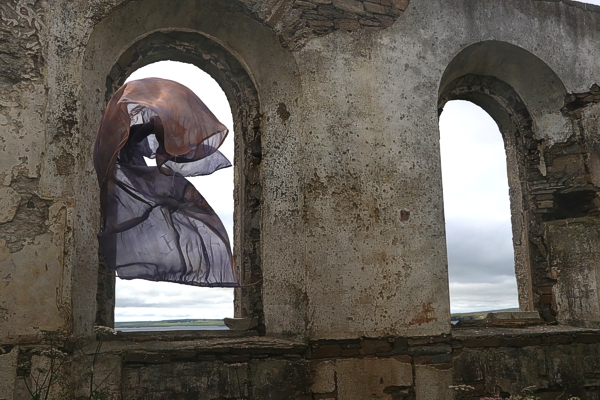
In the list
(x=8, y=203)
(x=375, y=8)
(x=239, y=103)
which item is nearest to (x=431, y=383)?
(x=239, y=103)

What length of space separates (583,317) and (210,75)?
166 inches

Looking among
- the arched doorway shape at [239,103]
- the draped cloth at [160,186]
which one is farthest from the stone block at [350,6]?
the draped cloth at [160,186]

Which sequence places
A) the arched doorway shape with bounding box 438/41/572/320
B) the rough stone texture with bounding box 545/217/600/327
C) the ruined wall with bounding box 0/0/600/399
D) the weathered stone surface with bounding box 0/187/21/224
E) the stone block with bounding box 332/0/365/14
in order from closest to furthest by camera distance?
1. the weathered stone surface with bounding box 0/187/21/224
2. the ruined wall with bounding box 0/0/600/399
3. the stone block with bounding box 332/0/365/14
4. the rough stone texture with bounding box 545/217/600/327
5. the arched doorway shape with bounding box 438/41/572/320

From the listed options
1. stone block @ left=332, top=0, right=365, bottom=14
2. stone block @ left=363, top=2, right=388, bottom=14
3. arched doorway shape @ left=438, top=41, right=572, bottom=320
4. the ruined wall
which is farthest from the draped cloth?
arched doorway shape @ left=438, top=41, right=572, bottom=320

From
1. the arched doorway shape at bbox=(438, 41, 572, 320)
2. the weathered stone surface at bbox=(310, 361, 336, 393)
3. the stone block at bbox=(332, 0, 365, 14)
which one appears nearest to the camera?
the weathered stone surface at bbox=(310, 361, 336, 393)

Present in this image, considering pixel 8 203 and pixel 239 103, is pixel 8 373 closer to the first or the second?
pixel 8 203

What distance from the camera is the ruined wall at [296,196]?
4.21m

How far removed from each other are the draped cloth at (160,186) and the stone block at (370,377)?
44.3 inches

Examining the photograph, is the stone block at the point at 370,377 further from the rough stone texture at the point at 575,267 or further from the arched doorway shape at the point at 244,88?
the rough stone texture at the point at 575,267

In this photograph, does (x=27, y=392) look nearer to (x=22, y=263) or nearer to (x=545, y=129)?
(x=22, y=263)

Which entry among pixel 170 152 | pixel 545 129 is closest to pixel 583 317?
pixel 545 129

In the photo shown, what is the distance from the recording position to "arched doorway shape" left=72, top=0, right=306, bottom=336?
15.5 ft

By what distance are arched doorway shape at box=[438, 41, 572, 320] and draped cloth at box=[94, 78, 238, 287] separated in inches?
108

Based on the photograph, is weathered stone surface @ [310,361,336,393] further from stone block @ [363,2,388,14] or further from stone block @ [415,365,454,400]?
stone block @ [363,2,388,14]
